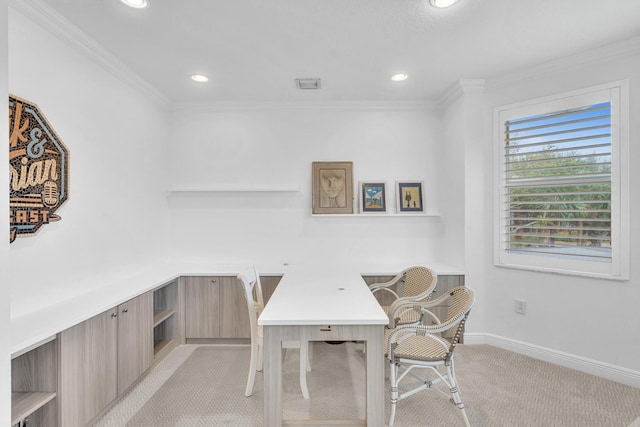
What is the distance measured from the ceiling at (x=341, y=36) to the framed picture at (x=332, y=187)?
0.94 metres

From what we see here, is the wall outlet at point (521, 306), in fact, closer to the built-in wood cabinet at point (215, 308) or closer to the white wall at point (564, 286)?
the white wall at point (564, 286)

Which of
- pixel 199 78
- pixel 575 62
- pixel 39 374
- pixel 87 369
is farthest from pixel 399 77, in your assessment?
pixel 39 374

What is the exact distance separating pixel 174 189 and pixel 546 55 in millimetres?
3909

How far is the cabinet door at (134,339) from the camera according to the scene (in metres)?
2.36

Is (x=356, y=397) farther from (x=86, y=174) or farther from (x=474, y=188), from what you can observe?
(x=86, y=174)

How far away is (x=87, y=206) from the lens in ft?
8.32

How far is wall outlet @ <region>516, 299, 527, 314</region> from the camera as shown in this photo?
3.15 metres

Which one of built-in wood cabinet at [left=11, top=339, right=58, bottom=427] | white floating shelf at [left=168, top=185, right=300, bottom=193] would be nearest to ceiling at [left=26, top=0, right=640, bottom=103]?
white floating shelf at [left=168, top=185, right=300, bottom=193]

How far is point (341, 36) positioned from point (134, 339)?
2795 millimetres

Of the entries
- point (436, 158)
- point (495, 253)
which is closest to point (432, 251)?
point (495, 253)

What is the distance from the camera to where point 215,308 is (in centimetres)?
336

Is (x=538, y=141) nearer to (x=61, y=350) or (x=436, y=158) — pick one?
(x=436, y=158)

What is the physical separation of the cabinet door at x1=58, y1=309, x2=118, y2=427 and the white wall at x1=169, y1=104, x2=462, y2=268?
5.77 feet

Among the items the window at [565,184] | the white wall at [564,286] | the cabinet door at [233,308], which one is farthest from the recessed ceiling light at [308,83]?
the cabinet door at [233,308]
